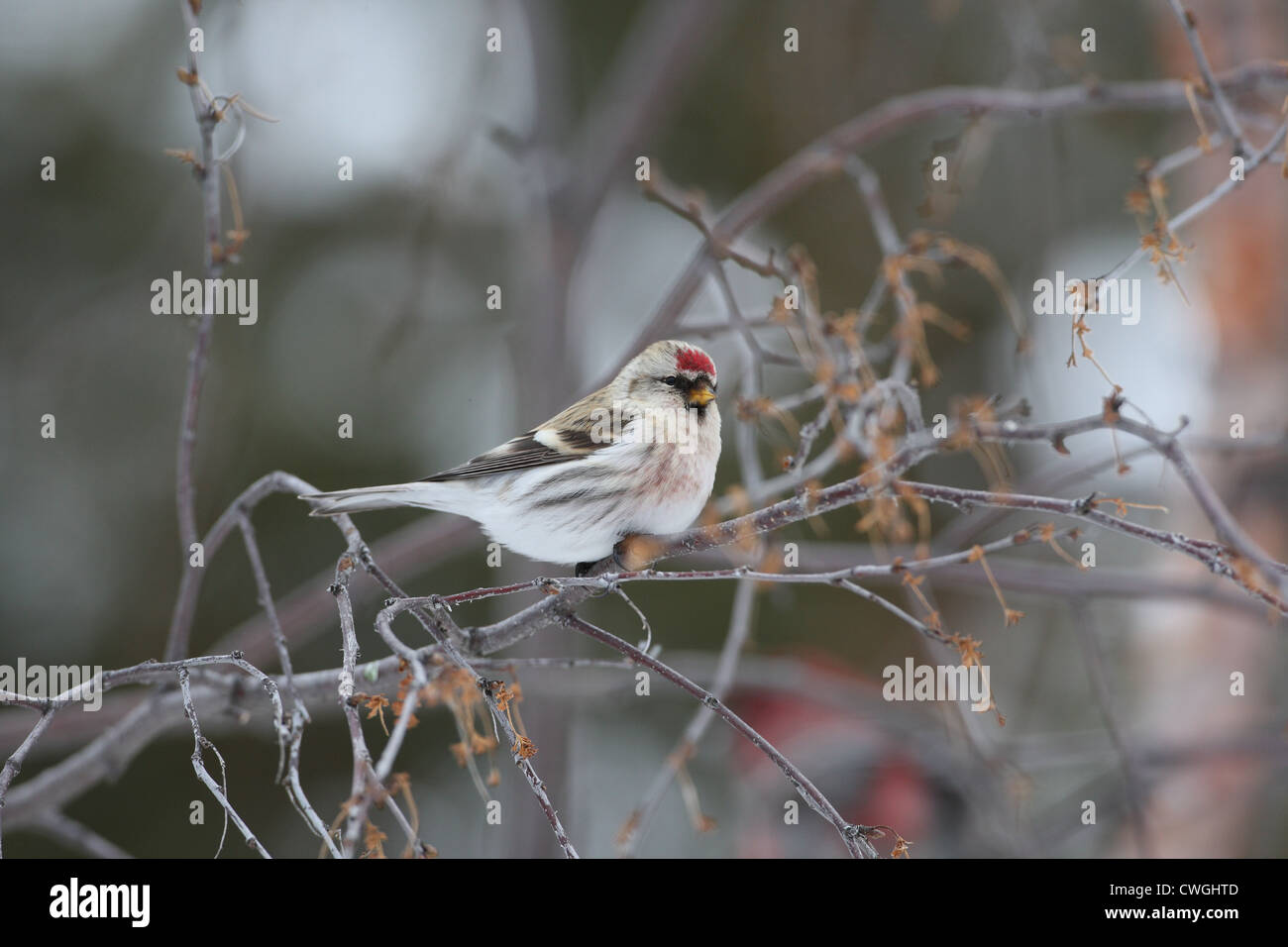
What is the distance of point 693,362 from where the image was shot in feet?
7.94

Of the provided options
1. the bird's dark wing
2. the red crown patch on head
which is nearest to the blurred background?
the bird's dark wing

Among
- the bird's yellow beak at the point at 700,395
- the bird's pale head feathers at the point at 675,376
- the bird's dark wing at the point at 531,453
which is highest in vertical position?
the bird's pale head feathers at the point at 675,376

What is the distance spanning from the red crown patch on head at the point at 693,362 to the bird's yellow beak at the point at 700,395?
5cm

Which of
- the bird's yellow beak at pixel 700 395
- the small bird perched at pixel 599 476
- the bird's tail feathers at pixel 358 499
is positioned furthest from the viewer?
the bird's yellow beak at pixel 700 395

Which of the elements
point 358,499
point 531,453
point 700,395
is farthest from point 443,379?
point 358,499

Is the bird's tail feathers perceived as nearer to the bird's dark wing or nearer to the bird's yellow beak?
the bird's dark wing

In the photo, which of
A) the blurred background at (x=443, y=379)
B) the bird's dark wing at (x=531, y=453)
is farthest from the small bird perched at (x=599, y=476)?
the blurred background at (x=443, y=379)

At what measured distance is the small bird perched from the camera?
7.08ft

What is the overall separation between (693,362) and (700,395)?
11 centimetres

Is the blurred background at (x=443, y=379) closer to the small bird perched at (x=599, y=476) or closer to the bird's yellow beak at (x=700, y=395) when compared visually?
the small bird perched at (x=599, y=476)

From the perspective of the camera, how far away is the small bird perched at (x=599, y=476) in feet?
7.08

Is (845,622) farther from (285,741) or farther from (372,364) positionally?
(285,741)

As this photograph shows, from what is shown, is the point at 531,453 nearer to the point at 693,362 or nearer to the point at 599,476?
the point at 599,476
